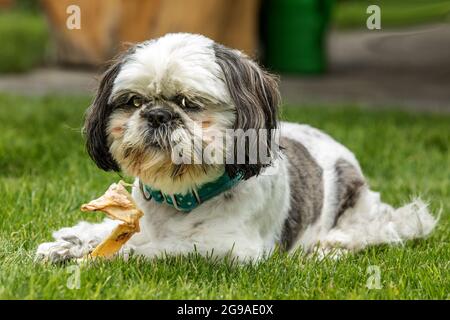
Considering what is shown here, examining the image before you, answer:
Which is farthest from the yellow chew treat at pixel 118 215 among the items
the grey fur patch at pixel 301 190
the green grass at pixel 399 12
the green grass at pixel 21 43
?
the green grass at pixel 21 43

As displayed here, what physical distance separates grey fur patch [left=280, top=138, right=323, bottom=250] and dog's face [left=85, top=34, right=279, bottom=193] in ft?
2.87

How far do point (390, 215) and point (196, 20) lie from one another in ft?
22.8

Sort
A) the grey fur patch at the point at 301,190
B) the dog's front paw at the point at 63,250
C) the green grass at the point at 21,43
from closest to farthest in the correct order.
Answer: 1. the dog's front paw at the point at 63,250
2. the grey fur patch at the point at 301,190
3. the green grass at the point at 21,43

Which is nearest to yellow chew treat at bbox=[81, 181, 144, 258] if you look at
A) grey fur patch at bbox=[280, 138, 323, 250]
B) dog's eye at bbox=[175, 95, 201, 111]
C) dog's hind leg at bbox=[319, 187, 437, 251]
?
dog's eye at bbox=[175, 95, 201, 111]

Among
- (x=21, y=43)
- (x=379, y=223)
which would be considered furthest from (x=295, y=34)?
(x=379, y=223)

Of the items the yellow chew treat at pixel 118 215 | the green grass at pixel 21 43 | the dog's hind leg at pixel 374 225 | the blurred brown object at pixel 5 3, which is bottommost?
the blurred brown object at pixel 5 3

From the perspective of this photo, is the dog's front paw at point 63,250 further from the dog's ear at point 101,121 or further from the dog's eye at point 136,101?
the dog's eye at point 136,101

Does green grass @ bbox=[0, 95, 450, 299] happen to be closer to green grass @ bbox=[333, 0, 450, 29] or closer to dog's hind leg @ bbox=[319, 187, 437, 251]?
dog's hind leg @ bbox=[319, 187, 437, 251]

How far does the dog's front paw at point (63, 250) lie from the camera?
14.7 feet

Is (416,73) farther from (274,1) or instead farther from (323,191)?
(323,191)

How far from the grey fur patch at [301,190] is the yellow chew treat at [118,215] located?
946 millimetres

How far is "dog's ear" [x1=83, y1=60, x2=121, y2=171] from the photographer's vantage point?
4.51m
